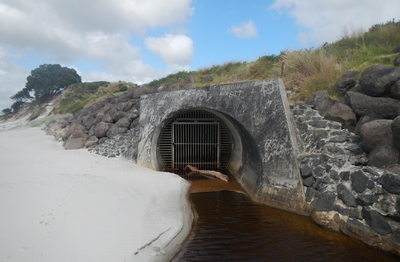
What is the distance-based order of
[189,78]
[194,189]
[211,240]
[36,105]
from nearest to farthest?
[211,240]
[194,189]
[189,78]
[36,105]

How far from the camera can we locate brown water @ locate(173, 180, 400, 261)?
490 centimetres

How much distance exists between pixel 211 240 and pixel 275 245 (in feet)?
4.23

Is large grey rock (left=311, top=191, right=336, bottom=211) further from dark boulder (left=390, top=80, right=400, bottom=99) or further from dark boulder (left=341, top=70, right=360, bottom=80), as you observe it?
dark boulder (left=341, top=70, right=360, bottom=80)

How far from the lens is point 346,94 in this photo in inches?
292

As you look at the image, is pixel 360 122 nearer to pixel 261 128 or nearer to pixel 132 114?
pixel 261 128

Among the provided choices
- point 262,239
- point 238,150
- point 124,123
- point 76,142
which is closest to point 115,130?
point 124,123

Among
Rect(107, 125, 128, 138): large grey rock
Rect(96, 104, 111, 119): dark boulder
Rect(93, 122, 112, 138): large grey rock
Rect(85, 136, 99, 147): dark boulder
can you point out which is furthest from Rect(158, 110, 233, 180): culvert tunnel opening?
Rect(96, 104, 111, 119): dark boulder

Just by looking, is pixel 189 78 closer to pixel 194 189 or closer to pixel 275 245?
pixel 194 189

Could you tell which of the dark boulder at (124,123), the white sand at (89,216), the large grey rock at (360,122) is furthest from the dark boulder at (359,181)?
the dark boulder at (124,123)

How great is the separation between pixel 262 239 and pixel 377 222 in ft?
7.13

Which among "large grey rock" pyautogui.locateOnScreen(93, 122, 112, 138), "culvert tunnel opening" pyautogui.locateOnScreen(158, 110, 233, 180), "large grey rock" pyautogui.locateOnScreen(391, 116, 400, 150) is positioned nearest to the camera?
"large grey rock" pyautogui.locateOnScreen(391, 116, 400, 150)

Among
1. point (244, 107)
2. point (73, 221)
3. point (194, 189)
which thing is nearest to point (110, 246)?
point (73, 221)

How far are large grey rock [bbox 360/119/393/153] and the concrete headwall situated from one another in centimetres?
160

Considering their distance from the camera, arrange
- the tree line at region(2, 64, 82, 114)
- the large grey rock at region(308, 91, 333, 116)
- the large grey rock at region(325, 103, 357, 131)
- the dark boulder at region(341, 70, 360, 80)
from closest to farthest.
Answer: the large grey rock at region(325, 103, 357, 131)
the large grey rock at region(308, 91, 333, 116)
the dark boulder at region(341, 70, 360, 80)
the tree line at region(2, 64, 82, 114)
